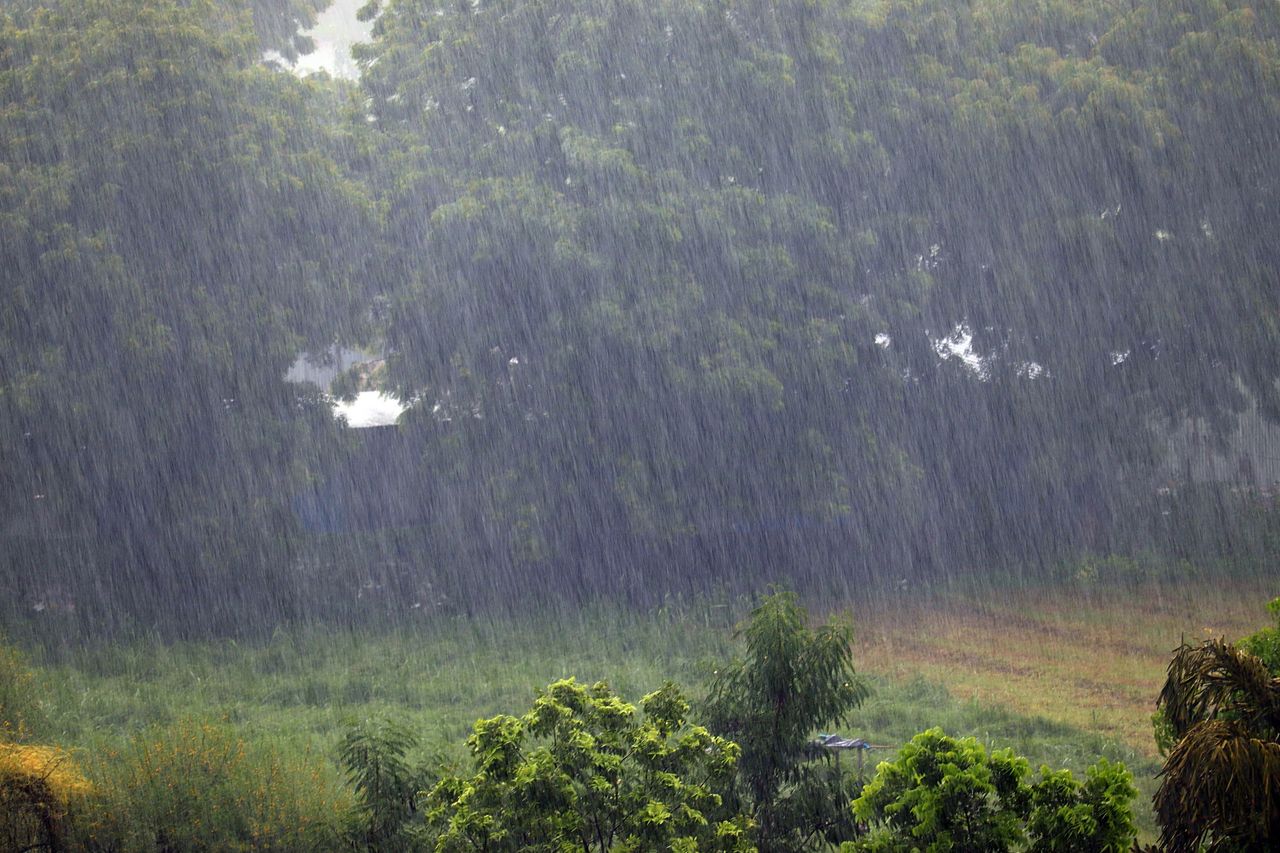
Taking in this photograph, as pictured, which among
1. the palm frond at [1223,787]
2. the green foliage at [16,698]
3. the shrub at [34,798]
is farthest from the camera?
the green foliage at [16,698]

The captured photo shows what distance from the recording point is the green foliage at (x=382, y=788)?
5.64 meters

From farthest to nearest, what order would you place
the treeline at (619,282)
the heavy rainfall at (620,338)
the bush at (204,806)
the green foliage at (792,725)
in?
the treeline at (619,282) → the heavy rainfall at (620,338) → the bush at (204,806) → the green foliage at (792,725)

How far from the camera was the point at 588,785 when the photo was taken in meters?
4.74

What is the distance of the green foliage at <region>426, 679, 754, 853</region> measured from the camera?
4594mm

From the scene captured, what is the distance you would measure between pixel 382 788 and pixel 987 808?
123 inches

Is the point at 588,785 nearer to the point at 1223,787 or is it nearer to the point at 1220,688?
the point at 1223,787

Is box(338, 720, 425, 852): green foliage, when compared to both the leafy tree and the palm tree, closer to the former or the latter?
the palm tree

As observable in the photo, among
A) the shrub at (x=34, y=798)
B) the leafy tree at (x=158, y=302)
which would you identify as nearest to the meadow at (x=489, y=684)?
the shrub at (x=34, y=798)

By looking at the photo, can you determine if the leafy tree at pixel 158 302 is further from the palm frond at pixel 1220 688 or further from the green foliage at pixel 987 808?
the palm frond at pixel 1220 688

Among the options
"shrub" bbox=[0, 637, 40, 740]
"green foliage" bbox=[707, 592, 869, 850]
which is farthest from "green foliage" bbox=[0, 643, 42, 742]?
"green foliage" bbox=[707, 592, 869, 850]

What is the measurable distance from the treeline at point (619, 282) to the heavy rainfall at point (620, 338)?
0.07 meters

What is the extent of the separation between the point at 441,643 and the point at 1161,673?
855 centimetres

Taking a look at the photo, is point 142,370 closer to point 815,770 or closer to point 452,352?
point 452,352

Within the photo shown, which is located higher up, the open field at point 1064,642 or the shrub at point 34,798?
the shrub at point 34,798
